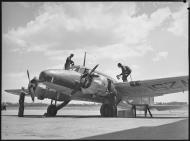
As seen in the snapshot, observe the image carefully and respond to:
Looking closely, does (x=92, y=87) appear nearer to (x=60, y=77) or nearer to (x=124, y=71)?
(x=60, y=77)

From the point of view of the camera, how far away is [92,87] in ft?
49.7

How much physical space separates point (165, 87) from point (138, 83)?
198 cm

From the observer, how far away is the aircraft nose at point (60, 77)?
14.3m

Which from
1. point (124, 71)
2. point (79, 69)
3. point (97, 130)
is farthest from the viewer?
point (124, 71)

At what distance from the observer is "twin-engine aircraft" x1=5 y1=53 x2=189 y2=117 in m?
14.8

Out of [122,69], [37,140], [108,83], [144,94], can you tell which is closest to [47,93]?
[108,83]

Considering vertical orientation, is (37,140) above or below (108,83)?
below

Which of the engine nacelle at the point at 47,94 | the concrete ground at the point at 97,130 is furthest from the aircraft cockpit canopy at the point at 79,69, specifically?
the concrete ground at the point at 97,130

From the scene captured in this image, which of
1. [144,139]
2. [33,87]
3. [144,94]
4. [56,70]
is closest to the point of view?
[144,139]

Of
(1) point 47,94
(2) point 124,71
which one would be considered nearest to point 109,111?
(2) point 124,71

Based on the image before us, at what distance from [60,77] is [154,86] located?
655cm

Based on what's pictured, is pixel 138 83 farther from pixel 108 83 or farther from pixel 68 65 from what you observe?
pixel 68 65

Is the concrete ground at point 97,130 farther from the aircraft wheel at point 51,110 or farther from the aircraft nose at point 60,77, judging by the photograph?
the aircraft wheel at point 51,110

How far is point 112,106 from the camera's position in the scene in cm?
1650
